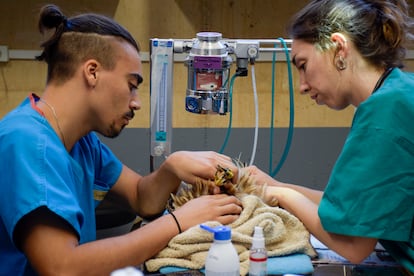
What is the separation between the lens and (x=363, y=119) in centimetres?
130

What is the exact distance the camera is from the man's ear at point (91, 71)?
1.40m

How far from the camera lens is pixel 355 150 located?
4.25ft

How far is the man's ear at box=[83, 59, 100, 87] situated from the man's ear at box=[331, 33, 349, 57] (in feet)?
1.94

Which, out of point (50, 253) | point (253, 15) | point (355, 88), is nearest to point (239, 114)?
point (253, 15)

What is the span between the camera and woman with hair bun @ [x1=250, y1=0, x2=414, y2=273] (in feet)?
4.14

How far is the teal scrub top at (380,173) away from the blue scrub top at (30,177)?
23.9 inches

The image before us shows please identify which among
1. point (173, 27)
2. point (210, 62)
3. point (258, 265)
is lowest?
point (258, 265)

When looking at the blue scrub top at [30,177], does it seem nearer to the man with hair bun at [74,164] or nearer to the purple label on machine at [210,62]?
the man with hair bun at [74,164]

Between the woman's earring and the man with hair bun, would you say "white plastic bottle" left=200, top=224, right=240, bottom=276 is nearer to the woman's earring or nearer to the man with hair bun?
the man with hair bun

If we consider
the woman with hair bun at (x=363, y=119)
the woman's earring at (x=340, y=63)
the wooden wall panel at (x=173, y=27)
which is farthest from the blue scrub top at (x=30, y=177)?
the wooden wall panel at (x=173, y=27)

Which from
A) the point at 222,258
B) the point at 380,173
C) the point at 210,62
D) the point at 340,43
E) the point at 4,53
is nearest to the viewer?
the point at 222,258

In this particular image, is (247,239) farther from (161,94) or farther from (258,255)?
(161,94)

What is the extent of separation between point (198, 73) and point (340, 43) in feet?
1.40

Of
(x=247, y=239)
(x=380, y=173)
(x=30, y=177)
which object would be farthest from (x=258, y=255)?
(x=30, y=177)
